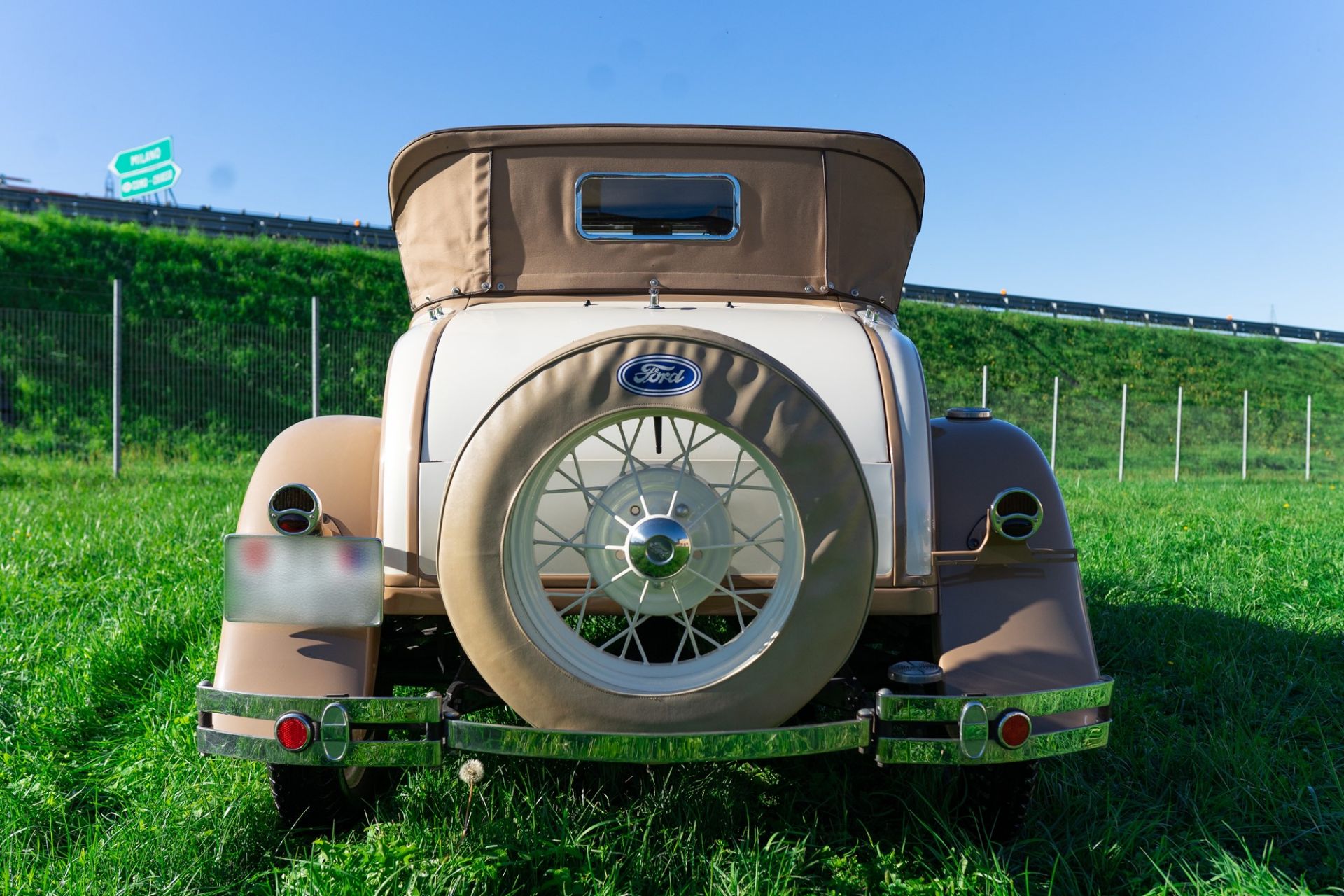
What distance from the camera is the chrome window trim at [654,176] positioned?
2883mm

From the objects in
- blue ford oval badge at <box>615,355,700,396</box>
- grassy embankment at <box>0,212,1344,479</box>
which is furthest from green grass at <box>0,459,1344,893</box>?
grassy embankment at <box>0,212,1344,479</box>

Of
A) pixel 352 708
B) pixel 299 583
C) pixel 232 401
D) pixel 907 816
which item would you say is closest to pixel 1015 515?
pixel 907 816

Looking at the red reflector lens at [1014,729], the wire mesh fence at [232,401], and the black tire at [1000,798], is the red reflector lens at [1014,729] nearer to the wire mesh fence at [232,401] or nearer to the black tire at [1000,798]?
the black tire at [1000,798]

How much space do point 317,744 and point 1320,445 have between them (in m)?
24.3

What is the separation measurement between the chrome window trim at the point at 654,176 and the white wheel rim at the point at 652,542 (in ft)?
2.44

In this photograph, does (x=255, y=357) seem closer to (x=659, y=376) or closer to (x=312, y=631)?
(x=312, y=631)

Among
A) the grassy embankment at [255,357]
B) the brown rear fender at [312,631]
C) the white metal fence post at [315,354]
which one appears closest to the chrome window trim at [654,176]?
the brown rear fender at [312,631]

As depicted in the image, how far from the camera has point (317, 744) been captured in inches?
78.5

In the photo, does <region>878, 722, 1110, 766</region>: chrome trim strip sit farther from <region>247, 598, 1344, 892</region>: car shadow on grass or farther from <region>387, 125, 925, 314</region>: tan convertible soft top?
<region>387, 125, 925, 314</region>: tan convertible soft top

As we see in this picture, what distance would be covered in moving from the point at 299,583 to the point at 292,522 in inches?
6.7

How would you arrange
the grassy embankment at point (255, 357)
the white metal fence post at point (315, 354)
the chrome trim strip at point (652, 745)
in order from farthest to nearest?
the grassy embankment at point (255, 357)
the white metal fence post at point (315, 354)
the chrome trim strip at point (652, 745)

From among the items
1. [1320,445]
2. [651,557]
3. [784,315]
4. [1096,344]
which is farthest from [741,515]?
[1096,344]

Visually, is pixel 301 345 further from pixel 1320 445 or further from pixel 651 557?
pixel 1320 445

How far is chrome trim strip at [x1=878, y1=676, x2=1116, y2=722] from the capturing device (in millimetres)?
1986
